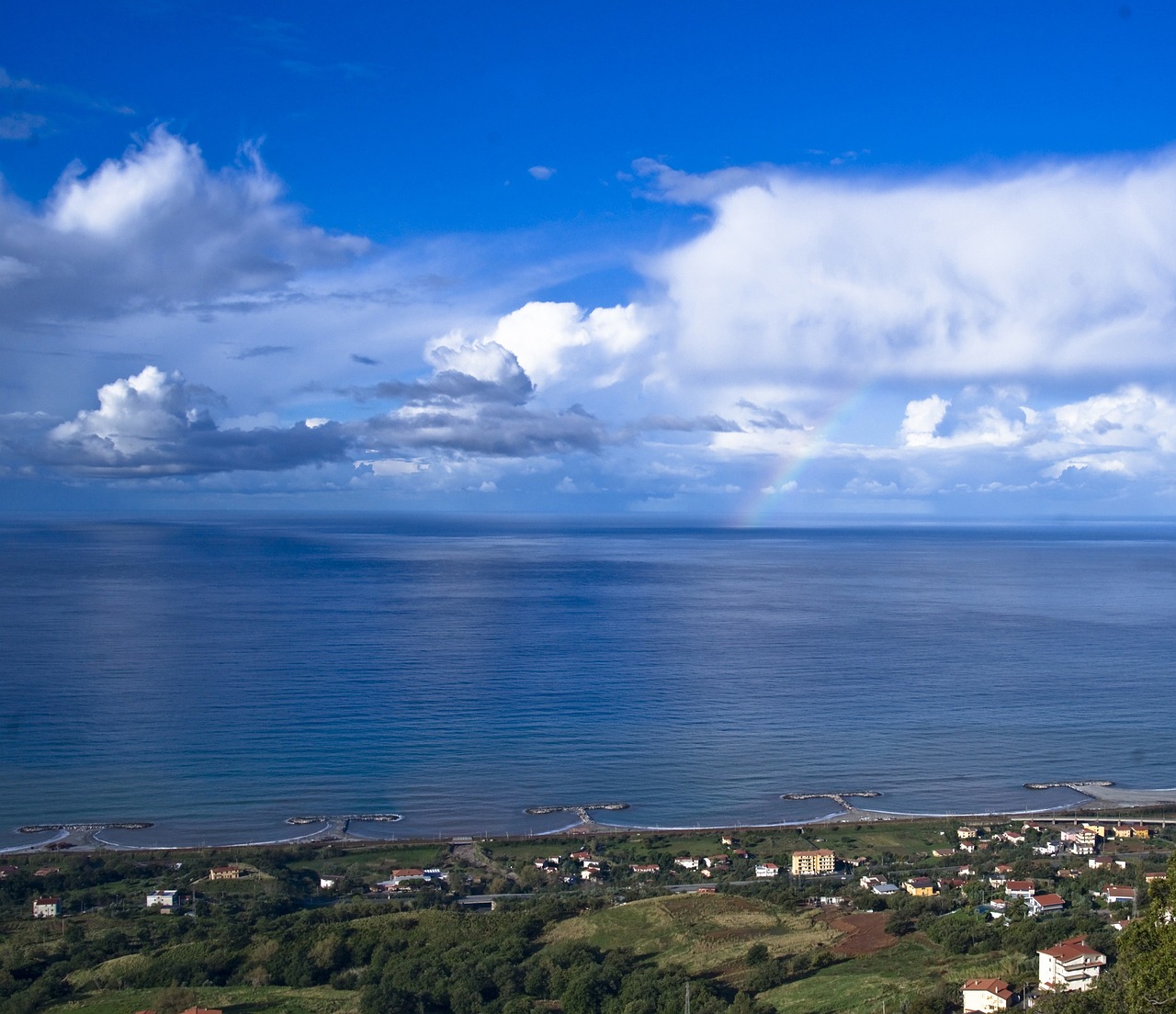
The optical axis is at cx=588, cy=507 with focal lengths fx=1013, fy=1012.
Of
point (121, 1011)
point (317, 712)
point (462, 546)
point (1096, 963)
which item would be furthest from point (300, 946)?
point (462, 546)

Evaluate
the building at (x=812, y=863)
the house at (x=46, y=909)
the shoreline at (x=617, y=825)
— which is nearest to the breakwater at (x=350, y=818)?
the shoreline at (x=617, y=825)

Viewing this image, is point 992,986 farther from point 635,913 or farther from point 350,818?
point 350,818

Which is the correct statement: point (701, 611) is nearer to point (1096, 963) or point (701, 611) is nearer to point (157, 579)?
point (157, 579)

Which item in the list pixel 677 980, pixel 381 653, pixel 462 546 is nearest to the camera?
pixel 677 980

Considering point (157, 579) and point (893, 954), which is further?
point (157, 579)

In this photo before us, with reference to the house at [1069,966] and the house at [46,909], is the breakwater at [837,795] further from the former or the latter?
the house at [46,909]

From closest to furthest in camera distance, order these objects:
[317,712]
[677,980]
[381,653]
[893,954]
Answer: [677,980]
[893,954]
[317,712]
[381,653]

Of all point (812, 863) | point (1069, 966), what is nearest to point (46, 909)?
point (812, 863)
